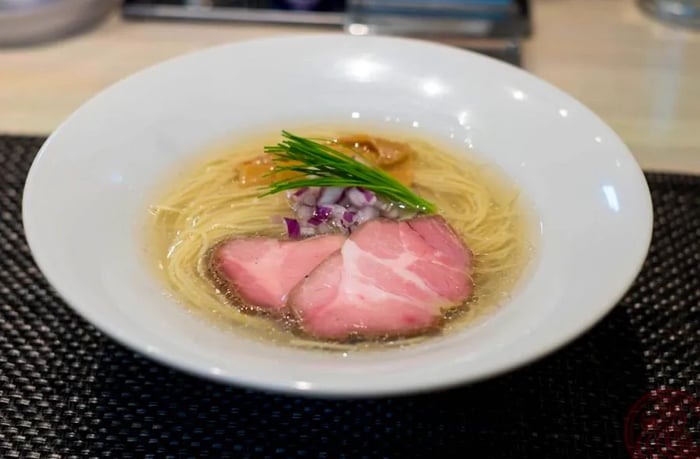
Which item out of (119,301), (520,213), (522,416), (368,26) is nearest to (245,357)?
(119,301)

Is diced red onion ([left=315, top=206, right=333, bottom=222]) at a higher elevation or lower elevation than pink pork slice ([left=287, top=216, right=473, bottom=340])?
lower

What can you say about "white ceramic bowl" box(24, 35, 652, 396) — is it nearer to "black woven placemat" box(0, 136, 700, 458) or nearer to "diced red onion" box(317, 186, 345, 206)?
"black woven placemat" box(0, 136, 700, 458)

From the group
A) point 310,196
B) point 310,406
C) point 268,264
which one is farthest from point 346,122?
point 310,406

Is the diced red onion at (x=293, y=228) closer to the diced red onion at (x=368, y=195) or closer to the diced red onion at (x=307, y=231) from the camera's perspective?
the diced red onion at (x=307, y=231)

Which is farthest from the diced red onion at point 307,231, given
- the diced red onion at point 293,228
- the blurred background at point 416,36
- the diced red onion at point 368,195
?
the blurred background at point 416,36

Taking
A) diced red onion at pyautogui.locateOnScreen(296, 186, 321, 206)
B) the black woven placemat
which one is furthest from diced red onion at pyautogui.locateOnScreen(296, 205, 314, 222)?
the black woven placemat

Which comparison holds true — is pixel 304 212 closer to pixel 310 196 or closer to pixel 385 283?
pixel 310 196
